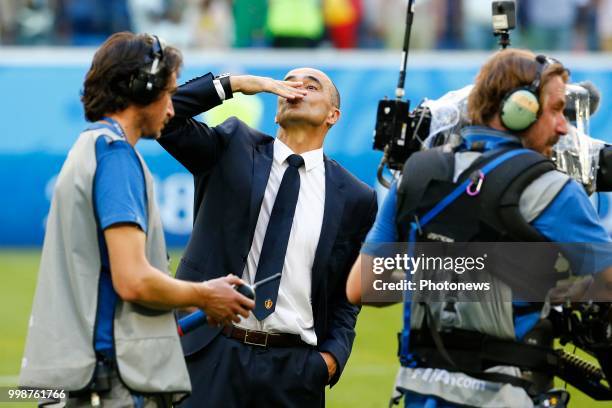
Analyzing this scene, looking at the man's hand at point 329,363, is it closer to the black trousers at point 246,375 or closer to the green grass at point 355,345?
the black trousers at point 246,375

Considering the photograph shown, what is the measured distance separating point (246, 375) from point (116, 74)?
174 cm

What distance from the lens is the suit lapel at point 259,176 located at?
6168 millimetres

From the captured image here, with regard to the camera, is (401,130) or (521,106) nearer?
(521,106)

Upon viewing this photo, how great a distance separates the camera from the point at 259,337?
6000 millimetres

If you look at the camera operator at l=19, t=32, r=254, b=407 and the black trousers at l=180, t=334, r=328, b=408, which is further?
the black trousers at l=180, t=334, r=328, b=408

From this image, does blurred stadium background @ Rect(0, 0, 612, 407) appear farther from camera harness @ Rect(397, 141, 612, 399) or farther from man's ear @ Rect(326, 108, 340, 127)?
camera harness @ Rect(397, 141, 612, 399)

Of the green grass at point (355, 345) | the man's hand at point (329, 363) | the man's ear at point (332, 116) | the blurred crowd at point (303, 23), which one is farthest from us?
the blurred crowd at point (303, 23)

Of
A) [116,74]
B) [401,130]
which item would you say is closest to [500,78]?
[401,130]

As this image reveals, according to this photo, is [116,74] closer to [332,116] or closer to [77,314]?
[77,314]

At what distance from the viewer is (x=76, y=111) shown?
1634cm

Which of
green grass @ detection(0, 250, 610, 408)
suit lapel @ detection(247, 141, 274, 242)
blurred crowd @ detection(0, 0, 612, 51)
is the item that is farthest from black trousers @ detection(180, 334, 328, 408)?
blurred crowd @ detection(0, 0, 612, 51)

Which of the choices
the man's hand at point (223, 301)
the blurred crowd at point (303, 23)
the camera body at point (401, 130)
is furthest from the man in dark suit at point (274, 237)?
the blurred crowd at point (303, 23)

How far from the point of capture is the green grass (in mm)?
10016

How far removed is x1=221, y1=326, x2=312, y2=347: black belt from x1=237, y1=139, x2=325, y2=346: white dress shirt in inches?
0.9
